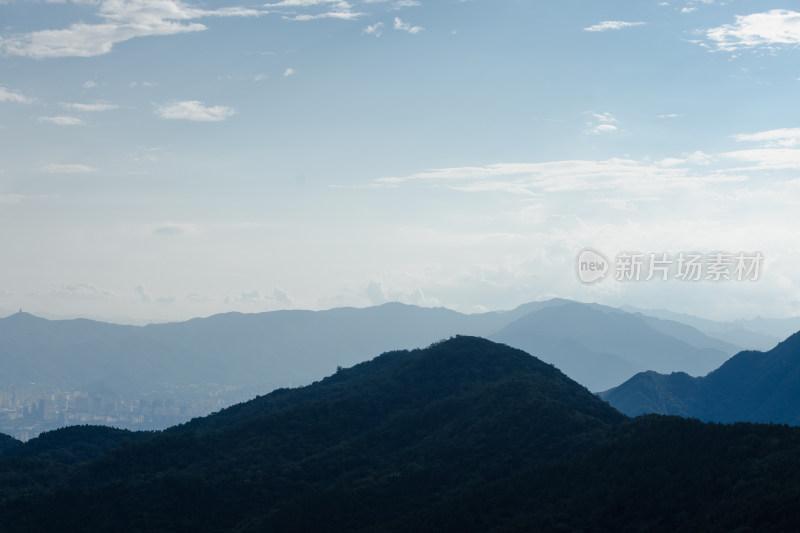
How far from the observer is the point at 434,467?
95000 millimetres

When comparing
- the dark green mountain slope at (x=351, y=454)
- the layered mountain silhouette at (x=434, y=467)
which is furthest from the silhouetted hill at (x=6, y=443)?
the dark green mountain slope at (x=351, y=454)

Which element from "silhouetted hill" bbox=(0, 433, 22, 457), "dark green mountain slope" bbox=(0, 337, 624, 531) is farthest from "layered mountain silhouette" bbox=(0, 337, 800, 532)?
"silhouetted hill" bbox=(0, 433, 22, 457)

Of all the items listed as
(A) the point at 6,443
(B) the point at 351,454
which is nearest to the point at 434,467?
(B) the point at 351,454

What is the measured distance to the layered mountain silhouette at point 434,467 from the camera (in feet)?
224

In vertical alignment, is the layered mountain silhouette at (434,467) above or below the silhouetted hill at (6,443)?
above

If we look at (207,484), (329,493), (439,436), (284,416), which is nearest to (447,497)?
(329,493)

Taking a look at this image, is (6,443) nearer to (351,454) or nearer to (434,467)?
(351,454)

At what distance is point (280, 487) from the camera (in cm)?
9519

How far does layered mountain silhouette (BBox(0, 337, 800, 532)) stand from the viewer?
6838 cm

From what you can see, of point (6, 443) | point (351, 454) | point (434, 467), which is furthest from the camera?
point (6, 443)

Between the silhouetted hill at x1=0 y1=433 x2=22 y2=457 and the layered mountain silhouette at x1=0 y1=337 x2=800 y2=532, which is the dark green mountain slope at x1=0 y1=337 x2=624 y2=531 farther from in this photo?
the silhouetted hill at x1=0 y1=433 x2=22 y2=457

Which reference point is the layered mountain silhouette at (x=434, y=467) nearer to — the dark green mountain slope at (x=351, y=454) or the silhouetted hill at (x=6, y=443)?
the dark green mountain slope at (x=351, y=454)

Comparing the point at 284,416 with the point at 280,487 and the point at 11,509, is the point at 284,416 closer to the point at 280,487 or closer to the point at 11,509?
the point at 280,487

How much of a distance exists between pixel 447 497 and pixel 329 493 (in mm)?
14884
